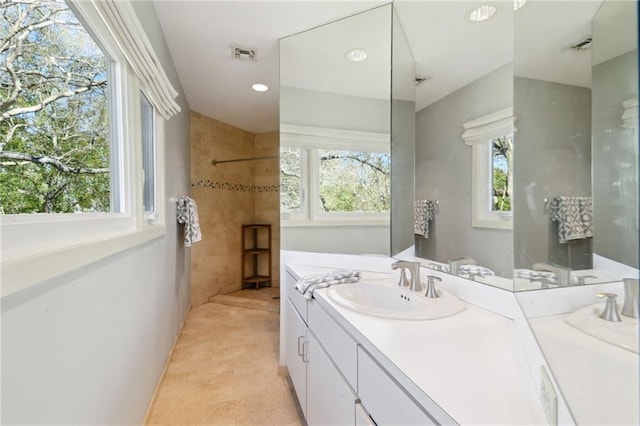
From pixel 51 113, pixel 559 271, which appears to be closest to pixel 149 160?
pixel 51 113

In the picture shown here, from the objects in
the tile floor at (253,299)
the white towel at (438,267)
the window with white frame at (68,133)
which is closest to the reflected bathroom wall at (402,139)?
the white towel at (438,267)

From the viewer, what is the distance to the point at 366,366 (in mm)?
874

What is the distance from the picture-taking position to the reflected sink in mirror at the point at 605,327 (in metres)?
0.45

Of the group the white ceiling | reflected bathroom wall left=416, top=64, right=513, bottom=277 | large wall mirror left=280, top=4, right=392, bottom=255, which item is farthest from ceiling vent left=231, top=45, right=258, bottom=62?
reflected bathroom wall left=416, top=64, right=513, bottom=277

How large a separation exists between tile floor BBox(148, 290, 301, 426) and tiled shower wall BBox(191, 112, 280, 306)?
86cm

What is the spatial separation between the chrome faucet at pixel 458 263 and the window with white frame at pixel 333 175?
56 cm

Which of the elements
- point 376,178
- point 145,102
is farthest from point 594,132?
point 145,102

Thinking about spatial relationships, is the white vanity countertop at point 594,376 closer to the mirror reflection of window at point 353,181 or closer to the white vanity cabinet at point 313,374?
the white vanity cabinet at point 313,374

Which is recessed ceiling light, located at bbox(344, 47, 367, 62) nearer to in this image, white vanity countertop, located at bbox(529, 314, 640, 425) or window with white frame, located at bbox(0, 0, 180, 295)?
window with white frame, located at bbox(0, 0, 180, 295)

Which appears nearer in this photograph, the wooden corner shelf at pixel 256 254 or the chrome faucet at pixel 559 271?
the chrome faucet at pixel 559 271

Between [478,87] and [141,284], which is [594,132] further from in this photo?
[141,284]

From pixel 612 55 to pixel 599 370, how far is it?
646 mm

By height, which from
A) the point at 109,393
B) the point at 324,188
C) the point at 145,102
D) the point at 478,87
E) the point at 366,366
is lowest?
the point at 109,393

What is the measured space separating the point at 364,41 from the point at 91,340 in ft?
6.65
